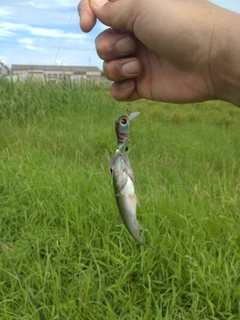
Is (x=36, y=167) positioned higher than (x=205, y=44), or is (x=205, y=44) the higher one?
(x=205, y=44)

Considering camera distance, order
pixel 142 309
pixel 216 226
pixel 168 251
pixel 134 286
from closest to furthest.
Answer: pixel 142 309, pixel 134 286, pixel 168 251, pixel 216 226

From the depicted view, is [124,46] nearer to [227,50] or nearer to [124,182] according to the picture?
[227,50]

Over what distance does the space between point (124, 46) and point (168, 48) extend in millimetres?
160

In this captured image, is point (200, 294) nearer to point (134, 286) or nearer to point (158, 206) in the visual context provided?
point (134, 286)

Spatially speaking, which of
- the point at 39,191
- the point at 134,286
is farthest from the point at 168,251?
the point at 39,191

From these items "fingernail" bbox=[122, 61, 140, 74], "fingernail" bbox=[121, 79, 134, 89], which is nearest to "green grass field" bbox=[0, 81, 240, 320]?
"fingernail" bbox=[121, 79, 134, 89]

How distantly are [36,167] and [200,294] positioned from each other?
1.75 metres

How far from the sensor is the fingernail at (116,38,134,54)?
136 centimetres

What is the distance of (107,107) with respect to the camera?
22.7 ft

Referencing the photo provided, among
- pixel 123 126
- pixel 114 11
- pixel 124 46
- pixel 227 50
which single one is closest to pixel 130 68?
pixel 124 46

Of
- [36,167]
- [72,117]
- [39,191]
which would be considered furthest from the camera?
[72,117]

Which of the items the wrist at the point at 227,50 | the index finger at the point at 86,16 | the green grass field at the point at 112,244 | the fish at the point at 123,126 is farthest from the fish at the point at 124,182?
the green grass field at the point at 112,244

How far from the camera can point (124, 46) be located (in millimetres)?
1376

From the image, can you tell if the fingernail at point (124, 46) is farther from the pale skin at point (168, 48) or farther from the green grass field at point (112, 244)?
the green grass field at point (112, 244)
